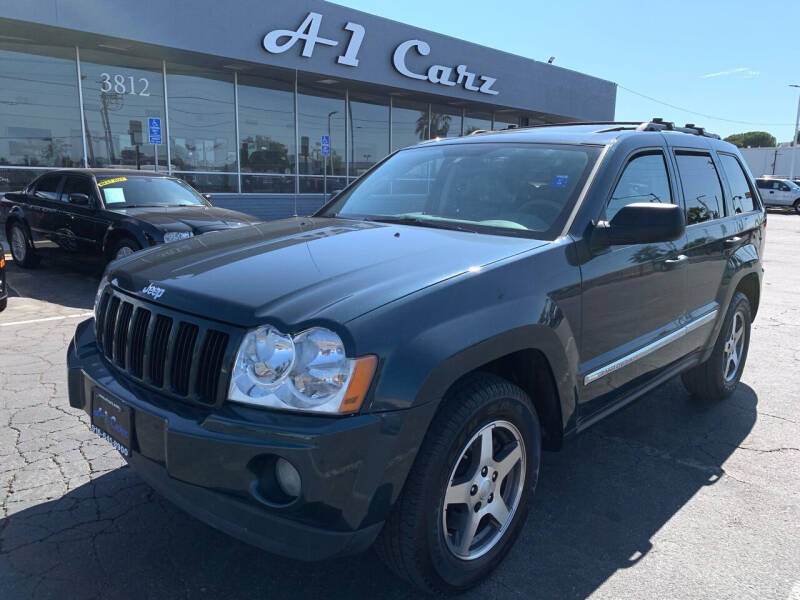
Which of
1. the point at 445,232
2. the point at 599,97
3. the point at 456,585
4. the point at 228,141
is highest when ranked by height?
the point at 599,97

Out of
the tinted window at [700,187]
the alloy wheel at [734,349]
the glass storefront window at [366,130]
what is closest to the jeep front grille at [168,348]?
the tinted window at [700,187]

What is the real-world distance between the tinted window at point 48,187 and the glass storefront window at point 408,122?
12.5 m

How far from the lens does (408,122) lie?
2102 cm

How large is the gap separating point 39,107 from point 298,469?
15.3 meters

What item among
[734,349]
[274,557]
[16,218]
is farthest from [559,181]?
[16,218]

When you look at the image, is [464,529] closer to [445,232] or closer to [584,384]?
[584,384]

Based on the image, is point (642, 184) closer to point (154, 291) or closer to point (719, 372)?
point (719, 372)

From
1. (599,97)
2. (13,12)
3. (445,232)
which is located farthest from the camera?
(599,97)

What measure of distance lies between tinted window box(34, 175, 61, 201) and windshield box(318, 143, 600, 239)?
693cm

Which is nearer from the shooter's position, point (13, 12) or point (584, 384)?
point (584, 384)

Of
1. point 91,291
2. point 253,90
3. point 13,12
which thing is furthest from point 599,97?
point 91,291

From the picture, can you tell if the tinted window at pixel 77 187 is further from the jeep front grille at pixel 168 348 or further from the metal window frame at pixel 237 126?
the metal window frame at pixel 237 126

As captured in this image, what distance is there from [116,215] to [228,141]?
953 centimetres

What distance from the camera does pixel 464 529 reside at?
7.81 feet
